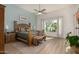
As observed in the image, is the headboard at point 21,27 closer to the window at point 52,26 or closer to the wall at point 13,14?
the wall at point 13,14

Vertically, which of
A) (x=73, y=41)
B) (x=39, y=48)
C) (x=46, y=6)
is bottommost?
(x=39, y=48)

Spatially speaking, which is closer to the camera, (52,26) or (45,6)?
(45,6)

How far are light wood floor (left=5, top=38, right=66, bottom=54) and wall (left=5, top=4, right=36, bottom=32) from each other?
1.10 ft

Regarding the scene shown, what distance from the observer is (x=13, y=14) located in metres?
2.16

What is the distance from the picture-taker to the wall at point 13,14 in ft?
7.01

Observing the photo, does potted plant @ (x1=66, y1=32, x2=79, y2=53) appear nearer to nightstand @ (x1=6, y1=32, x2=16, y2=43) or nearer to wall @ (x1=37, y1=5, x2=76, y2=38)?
wall @ (x1=37, y1=5, x2=76, y2=38)

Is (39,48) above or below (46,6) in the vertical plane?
below

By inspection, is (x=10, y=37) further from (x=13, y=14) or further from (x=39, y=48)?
(x=39, y=48)

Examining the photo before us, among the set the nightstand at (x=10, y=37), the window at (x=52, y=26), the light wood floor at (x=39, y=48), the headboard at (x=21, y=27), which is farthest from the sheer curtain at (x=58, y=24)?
the nightstand at (x=10, y=37)

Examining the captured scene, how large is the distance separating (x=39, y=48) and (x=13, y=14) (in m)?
0.85

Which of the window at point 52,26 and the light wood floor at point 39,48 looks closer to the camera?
the light wood floor at point 39,48

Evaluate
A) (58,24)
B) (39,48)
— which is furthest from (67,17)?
(39,48)

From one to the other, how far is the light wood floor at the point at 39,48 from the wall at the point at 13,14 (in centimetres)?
33
